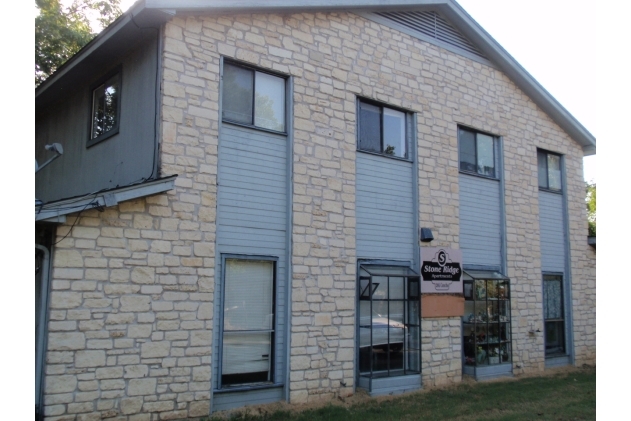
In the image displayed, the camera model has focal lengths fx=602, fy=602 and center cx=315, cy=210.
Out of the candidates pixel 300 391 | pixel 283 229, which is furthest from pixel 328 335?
pixel 283 229

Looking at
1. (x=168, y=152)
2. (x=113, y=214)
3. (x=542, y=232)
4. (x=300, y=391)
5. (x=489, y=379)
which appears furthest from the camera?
(x=542, y=232)

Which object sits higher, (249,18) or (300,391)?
(249,18)

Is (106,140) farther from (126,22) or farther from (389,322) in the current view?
(389,322)

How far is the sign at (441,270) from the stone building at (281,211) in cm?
7

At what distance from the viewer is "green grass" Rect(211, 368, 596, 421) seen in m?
9.91

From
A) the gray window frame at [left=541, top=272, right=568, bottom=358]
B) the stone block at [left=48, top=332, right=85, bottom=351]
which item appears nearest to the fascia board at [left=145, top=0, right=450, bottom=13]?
the stone block at [left=48, top=332, right=85, bottom=351]

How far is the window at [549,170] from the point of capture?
16.6 meters

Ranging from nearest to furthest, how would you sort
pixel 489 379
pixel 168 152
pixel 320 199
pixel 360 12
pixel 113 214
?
pixel 113 214
pixel 168 152
pixel 320 199
pixel 360 12
pixel 489 379

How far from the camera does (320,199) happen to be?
1115 centimetres

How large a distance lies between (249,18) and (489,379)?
930 cm

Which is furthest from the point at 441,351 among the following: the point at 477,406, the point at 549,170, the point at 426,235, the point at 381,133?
the point at 549,170

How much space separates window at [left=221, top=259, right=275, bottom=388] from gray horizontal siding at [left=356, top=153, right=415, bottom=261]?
2.28 metres

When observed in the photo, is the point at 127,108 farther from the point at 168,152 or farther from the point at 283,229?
the point at 283,229

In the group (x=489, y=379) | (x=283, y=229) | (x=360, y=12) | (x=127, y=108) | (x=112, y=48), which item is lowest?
(x=489, y=379)
